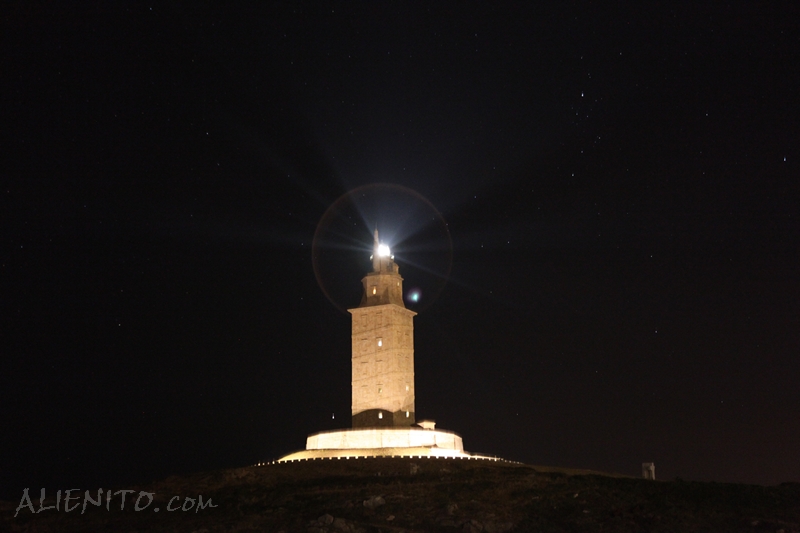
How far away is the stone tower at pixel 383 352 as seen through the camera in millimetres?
59156

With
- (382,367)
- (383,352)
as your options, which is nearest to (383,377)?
(382,367)

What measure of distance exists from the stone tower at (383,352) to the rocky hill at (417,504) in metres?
14.7

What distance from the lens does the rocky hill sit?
32.4m

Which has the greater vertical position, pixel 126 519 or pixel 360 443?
pixel 360 443

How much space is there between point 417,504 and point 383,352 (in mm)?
25375

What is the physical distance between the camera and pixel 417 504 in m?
35.4

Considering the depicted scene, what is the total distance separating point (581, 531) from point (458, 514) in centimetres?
512

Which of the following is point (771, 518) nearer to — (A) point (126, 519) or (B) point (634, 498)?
(B) point (634, 498)

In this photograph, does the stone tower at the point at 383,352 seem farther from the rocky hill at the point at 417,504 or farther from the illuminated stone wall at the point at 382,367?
the rocky hill at the point at 417,504

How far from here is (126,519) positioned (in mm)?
36062

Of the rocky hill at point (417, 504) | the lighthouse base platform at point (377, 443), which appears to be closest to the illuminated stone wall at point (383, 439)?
the lighthouse base platform at point (377, 443)

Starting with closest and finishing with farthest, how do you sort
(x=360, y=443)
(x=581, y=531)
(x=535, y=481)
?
(x=581, y=531) < (x=535, y=481) < (x=360, y=443)

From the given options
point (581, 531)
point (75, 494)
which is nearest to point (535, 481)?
point (581, 531)

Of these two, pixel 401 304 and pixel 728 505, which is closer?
pixel 728 505
